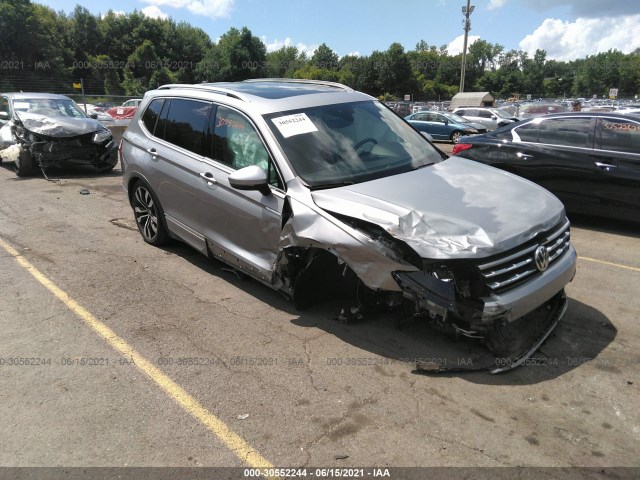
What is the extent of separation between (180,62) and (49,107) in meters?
81.1

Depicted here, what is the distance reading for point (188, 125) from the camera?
201 inches

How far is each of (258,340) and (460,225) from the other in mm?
1763

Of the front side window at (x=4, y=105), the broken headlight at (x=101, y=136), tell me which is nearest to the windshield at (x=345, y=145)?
the broken headlight at (x=101, y=136)

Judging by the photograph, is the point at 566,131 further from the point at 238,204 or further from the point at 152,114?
the point at 152,114

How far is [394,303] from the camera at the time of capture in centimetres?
357

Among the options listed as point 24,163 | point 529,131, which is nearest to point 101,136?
point 24,163

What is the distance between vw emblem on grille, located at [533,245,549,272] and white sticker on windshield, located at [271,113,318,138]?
81.2 inches

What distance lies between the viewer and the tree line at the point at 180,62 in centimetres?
6500

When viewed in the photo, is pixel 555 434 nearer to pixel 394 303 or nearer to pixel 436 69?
pixel 394 303

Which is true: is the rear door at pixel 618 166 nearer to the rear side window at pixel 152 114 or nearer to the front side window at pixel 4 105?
the rear side window at pixel 152 114

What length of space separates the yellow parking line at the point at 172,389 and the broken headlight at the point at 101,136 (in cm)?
715

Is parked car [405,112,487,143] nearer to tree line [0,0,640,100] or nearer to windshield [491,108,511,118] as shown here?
windshield [491,108,511,118]

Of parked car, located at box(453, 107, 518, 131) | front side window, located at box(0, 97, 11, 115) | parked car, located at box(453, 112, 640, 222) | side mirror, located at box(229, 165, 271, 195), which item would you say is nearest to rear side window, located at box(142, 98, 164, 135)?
side mirror, located at box(229, 165, 271, 195)

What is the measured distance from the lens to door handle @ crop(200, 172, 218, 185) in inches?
178
